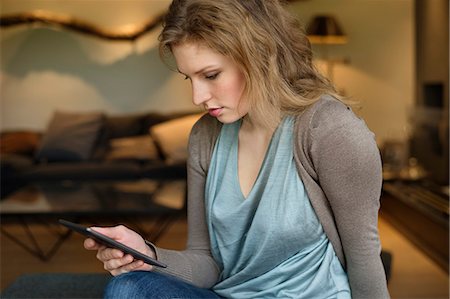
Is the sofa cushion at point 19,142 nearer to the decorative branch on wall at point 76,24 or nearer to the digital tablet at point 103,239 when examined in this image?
the decorative branch on wall at point 76,24

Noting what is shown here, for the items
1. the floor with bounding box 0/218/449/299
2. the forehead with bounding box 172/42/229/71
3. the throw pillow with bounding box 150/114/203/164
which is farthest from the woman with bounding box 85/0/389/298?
the throw pillow with bounding box 150/114/203/164

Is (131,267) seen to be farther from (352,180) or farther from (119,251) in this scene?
(352,180)

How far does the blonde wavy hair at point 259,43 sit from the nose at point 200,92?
8 cm

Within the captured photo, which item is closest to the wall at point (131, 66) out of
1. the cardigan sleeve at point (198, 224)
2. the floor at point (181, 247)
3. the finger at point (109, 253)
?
the floor at point (181, 247)

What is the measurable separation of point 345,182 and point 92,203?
2.31m

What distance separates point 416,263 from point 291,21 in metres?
2.42

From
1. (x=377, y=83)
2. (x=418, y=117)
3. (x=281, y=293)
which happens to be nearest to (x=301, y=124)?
(x=281, y=293)

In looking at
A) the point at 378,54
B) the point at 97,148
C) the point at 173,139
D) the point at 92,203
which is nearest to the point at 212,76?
the point at 92,203

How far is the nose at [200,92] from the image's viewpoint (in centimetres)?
129

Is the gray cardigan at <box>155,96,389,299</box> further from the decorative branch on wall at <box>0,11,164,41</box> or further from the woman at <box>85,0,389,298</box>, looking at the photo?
the decorative branch on wall at <box>0,11,164,41</box>

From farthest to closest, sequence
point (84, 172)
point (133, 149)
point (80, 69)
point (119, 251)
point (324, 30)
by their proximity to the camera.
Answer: point (80, 69), point (324, 30), point (133, 149), point (84, 172), point (119, 251)

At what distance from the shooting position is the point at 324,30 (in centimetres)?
559

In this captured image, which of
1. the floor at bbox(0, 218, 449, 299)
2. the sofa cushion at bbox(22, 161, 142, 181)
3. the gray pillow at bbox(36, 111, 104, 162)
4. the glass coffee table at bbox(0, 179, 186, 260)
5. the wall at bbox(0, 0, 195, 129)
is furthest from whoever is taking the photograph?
the wall at bbox(0, 0, 195, 129)

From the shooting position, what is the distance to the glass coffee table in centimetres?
320
